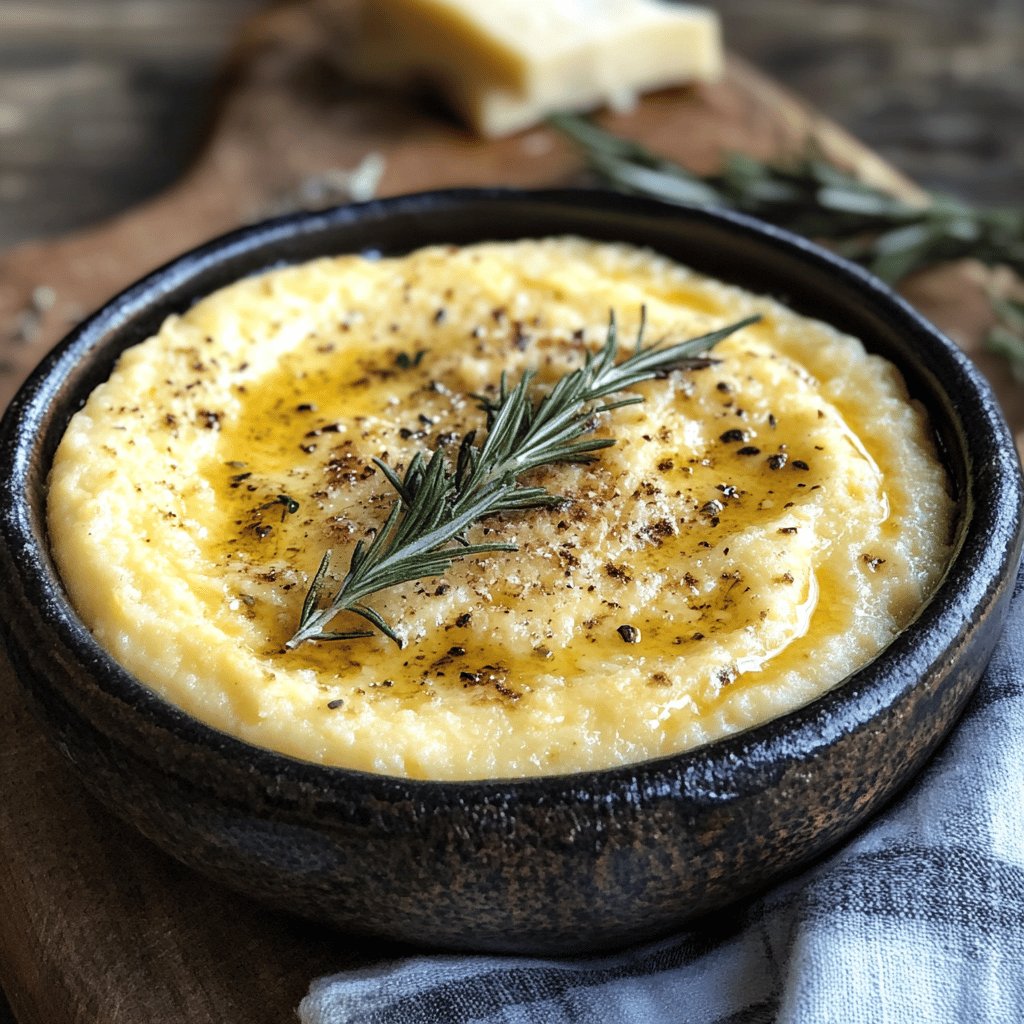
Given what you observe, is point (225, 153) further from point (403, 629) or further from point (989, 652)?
point (989, 652)

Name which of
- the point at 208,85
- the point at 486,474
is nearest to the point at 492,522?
the point at 486,474

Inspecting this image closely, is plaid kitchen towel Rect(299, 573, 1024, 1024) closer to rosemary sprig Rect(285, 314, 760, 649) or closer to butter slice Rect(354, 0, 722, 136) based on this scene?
rosemary sprig Rect(285, 314, 760, 649)

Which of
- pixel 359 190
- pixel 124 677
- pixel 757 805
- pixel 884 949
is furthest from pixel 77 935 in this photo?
pixel 359 190

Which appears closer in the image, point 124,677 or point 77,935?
point 124,677

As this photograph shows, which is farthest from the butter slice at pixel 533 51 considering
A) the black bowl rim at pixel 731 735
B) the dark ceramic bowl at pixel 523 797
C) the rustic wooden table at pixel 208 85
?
the dark ceramic bowl at pixel 523 797

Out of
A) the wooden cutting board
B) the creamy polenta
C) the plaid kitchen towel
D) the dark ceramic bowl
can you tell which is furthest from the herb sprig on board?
the plaid kitchen towel
